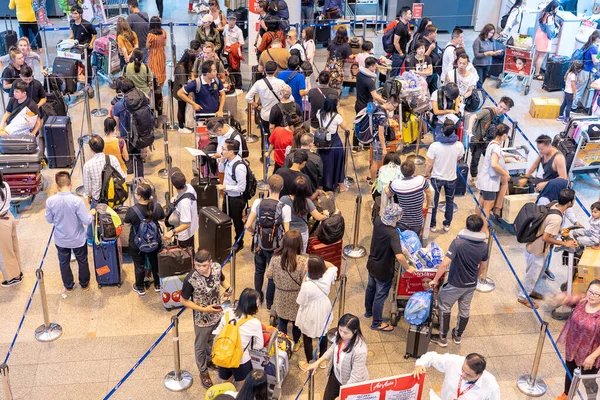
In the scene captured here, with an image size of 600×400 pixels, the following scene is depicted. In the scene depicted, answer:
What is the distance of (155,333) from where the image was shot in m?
7.98

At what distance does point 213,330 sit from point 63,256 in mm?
2333

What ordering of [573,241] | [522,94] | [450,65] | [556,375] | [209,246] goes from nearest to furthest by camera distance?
[556,375]
[573,241]
[209,246]
[450,65]
[522,94]

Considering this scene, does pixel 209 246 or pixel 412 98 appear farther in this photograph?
pixel 412 98

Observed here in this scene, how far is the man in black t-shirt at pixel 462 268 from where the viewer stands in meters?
7.25

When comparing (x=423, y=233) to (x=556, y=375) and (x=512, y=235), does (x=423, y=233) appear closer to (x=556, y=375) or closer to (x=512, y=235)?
(x=512, y=235)

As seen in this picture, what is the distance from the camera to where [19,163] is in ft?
33.1

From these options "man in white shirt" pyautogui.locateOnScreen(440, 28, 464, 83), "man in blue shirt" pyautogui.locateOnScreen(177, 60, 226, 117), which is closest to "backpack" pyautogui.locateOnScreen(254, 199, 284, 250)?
"man in blue shirt" pyautogui.locateOnScreen(177, 60, 226, 117)

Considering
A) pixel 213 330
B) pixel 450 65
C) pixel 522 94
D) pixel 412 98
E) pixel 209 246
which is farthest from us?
pixel 522 94

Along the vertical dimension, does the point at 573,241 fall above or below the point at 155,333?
above

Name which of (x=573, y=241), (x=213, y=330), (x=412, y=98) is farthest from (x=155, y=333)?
(x=412, y=98)

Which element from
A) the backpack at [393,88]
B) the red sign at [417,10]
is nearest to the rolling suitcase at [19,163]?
the backpack at [393,88]

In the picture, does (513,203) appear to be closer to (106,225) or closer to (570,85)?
(570,85)

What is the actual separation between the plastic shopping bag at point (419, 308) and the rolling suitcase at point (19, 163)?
5587 mm

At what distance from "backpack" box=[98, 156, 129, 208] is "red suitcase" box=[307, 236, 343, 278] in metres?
2.35
